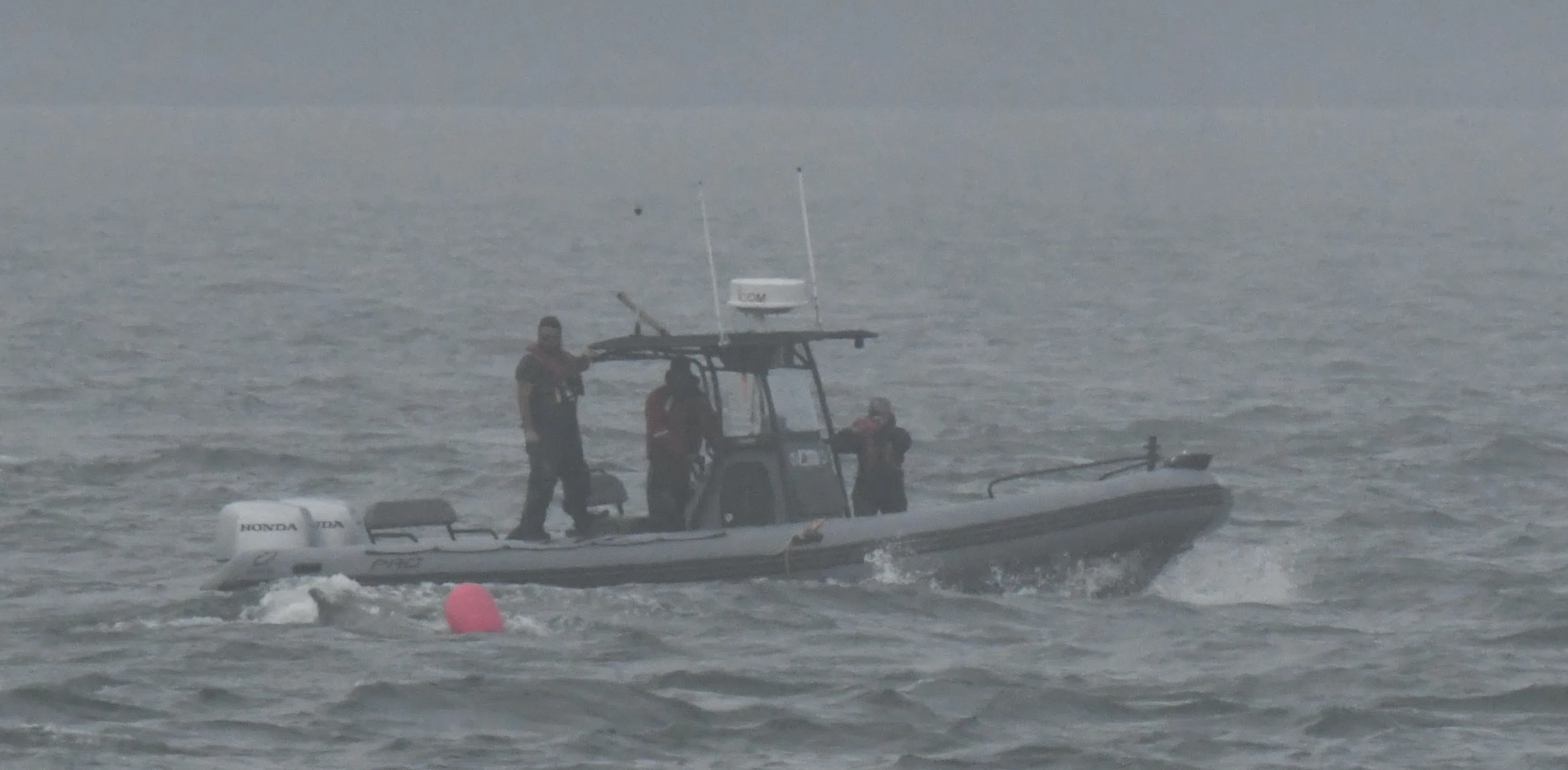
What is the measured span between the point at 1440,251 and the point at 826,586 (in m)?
38.9

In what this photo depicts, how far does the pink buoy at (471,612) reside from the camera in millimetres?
16297

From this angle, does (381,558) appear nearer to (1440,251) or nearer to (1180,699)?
(1180,699)

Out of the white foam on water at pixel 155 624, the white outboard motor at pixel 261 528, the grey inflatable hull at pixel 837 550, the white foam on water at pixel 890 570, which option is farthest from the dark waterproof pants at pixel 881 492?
the white foam on water at pixel 155 624

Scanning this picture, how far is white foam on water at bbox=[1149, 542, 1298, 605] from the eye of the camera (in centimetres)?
1781

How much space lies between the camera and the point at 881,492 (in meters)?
18.0

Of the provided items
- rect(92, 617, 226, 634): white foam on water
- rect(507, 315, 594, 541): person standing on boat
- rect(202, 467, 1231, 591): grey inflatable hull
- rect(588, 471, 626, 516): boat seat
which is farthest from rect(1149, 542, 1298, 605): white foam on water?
rect(92, 617, 226, 634): white foam on water

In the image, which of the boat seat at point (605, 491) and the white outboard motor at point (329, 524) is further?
the boat seat at point (605, 491)

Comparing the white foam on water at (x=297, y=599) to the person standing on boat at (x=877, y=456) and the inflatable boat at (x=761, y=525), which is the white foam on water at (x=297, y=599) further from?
the person standing on boat at (x=877, y=456)

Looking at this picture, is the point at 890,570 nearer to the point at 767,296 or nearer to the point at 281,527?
the point at 767,296

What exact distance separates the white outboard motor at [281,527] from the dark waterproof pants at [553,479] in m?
0.99

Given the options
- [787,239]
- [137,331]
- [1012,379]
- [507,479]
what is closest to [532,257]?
[787,239]

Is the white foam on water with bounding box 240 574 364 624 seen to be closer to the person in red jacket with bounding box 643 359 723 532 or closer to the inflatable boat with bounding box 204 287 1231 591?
the inflatable boat with bounding box 204 287 1231 591

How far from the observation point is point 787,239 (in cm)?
6216

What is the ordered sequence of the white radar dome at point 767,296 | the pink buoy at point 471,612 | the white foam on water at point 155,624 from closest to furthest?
the pink buoy at point 471,612 < the white foam on water at point 155,624 < the white radar dome at point 767,296
